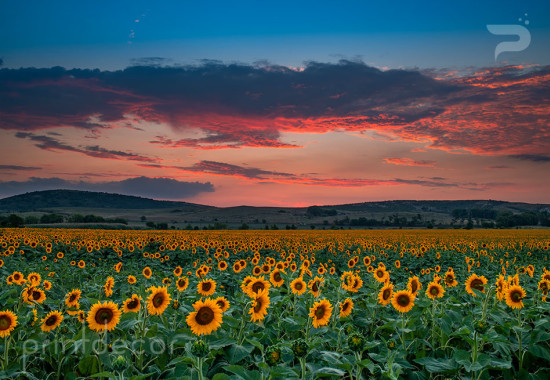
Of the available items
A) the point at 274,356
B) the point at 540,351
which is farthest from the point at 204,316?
the point at 540,351

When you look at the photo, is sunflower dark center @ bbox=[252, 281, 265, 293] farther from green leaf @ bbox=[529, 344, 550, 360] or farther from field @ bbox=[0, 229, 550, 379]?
green leaf @ bbox=[529, 344, 550, 360]

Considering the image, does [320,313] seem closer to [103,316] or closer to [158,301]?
[158,301]

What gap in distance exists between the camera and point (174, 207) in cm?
16388

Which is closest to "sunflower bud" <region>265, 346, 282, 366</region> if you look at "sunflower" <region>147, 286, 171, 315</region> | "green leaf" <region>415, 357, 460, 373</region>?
"green leaf" <region>415, 357, 460, 373</region>

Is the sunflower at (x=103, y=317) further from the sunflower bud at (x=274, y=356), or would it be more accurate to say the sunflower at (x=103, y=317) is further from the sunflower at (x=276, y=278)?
the sunflower at (x=276, y=278)

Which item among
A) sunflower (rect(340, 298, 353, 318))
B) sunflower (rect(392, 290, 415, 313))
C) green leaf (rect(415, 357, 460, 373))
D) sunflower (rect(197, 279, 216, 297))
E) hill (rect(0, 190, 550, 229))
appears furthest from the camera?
hill (rect(0, 190, 550, 229))

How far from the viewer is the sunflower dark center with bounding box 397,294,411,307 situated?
15.9 ft

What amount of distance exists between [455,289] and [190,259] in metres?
14.4

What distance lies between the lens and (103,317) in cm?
399

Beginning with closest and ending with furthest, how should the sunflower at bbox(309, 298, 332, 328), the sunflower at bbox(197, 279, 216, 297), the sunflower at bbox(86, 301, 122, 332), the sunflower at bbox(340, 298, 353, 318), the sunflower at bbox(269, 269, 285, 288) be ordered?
the sunflower at bbox(86, 301, 122, 332), the sunflower at bbox(309, 298, 332, 328), the sunflower at bbox(340, 298, 353, 318), the sunflower at bbox(197, 279, 216, 297), the sunflower at bbox(269, 269, 285, 288)

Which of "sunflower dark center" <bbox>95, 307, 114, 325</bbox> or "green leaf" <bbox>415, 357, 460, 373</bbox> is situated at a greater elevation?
"sunflower dark center" <bbox>95, 307, 114, 325</bbox>

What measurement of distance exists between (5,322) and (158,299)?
1534mm

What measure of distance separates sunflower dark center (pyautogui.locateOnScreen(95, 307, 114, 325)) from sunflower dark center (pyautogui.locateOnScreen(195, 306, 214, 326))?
3.38 feet

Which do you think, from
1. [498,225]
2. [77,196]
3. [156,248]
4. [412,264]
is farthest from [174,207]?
[412,264]
